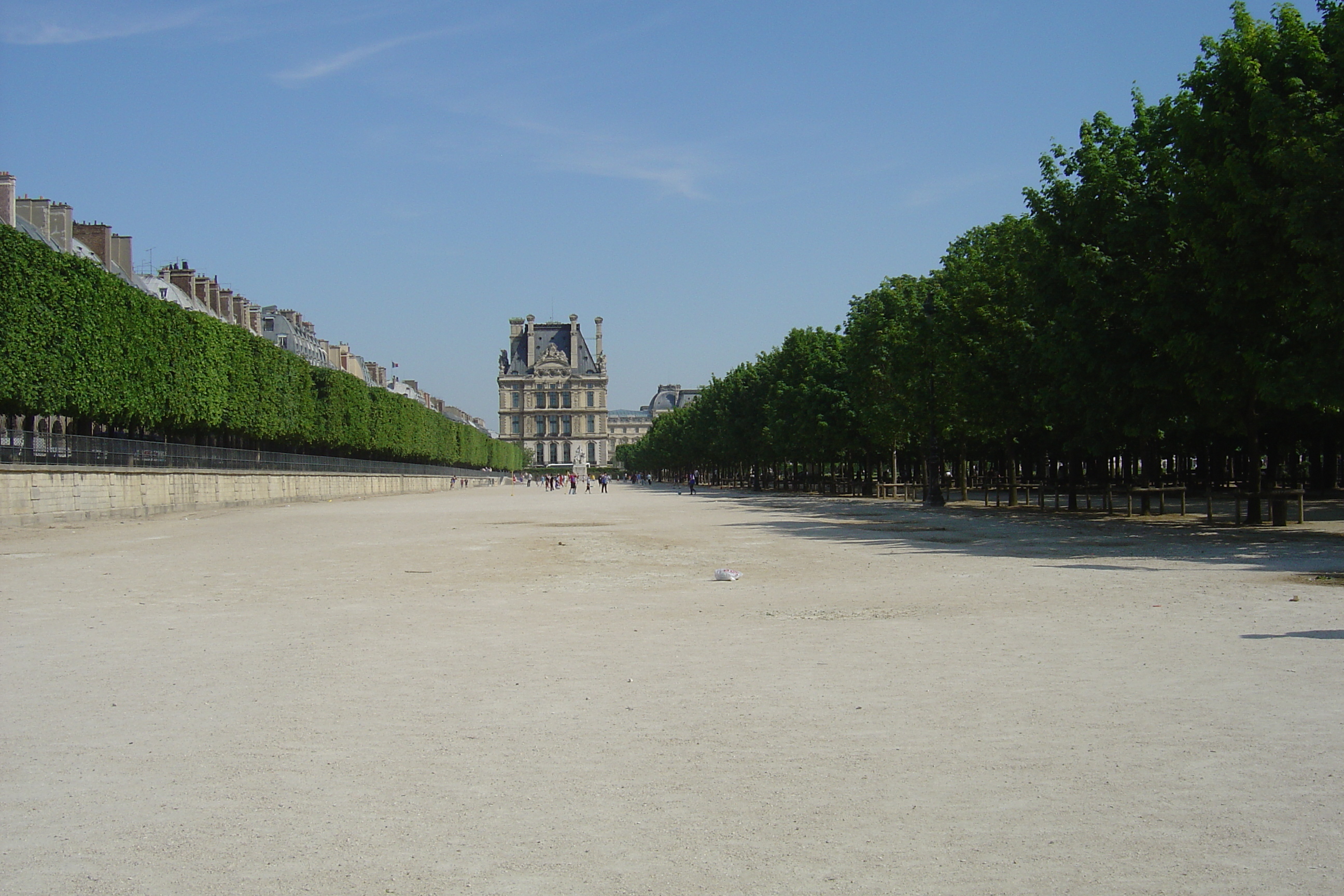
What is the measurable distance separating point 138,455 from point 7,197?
17.6 meters

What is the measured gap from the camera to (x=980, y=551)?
22.1 m

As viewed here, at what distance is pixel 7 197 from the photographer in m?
52.0

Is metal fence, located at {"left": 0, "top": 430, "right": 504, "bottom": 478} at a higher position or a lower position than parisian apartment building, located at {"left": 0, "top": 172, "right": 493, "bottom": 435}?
lower

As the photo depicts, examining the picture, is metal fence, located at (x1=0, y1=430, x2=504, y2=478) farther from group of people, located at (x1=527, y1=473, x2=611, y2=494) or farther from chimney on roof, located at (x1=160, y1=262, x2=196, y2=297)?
group of people, located at (x1=527, y1=473, x2=611, y2=494)

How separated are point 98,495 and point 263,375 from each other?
67.3 ft

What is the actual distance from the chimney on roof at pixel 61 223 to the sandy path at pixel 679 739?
51095 mm

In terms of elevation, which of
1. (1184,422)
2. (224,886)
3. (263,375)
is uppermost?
(263,375)

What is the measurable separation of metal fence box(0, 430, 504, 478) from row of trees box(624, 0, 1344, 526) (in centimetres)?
2787

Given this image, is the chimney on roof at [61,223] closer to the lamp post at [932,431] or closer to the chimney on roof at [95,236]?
the chimney on roof at [95,236]

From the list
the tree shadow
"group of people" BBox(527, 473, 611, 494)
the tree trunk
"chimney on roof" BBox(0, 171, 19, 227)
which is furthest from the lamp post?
"group of people" BBox(527, 473, 611, 494)

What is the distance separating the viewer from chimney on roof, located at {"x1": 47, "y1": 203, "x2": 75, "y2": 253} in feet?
197

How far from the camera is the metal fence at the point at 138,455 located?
110ft

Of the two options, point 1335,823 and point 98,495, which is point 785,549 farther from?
point 98,495

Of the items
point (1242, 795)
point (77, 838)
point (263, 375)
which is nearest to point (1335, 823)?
point (1242, 795)
